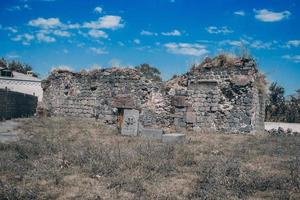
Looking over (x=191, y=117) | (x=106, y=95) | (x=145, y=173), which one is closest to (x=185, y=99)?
(x=191, y=117)

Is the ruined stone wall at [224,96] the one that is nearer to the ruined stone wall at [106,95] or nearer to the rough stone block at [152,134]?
the ruined stone wall at [106,95]

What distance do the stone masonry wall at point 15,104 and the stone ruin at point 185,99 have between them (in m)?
4.01

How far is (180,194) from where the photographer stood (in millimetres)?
5242

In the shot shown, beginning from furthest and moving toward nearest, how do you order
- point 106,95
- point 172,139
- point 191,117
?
point 106,95
point 191,117
point 172,139

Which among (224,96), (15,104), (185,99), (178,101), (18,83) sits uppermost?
(18,83)

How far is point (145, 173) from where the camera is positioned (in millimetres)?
6246

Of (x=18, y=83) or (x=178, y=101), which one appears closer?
(x=178, y=101)

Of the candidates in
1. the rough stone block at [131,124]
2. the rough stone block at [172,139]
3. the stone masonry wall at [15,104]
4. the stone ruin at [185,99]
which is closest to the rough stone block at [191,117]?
the stone ruin at [185,99]

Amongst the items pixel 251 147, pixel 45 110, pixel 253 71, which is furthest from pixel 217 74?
pixel 45 110

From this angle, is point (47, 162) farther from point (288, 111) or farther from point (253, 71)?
point (288, 111)

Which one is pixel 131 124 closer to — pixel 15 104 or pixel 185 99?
pixel 185 99

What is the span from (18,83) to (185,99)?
25.3 metres

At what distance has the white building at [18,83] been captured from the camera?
111 feet

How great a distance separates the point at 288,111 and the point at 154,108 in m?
15.9
